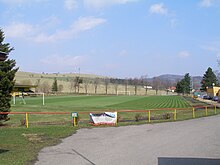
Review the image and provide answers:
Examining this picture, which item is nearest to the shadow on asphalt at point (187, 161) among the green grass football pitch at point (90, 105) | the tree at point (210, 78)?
the green grass football pitch at point (90, 105)

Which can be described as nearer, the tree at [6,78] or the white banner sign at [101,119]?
the tree at [6,78]

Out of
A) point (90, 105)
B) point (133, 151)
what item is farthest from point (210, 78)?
point (133, 151)

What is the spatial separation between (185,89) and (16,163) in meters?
137

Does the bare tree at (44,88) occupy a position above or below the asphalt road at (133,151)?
above

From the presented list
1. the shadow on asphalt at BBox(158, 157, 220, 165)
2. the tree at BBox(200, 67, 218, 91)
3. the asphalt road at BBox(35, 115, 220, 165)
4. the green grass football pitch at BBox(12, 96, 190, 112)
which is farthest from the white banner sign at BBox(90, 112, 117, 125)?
the tree at BBox(200, 67, 218, 91)

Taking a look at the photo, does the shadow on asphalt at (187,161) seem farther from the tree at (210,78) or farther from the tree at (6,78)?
the tree at (210,78)

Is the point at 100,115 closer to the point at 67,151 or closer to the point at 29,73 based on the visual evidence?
the point at 67,151

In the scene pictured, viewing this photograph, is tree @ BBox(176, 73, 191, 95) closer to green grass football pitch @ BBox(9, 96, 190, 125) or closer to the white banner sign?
green grass football pitch @ BBox(9, 96, 190, 125)

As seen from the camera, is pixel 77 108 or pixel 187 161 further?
pixel 77 108

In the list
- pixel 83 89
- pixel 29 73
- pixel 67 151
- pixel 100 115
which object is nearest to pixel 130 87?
pixel 83 89

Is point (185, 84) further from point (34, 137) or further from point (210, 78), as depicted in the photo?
point (34, 137)

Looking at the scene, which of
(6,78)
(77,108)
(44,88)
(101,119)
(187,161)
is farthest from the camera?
(44,88)

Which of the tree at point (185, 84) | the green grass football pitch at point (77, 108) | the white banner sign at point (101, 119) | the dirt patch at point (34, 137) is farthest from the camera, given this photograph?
the tree at point (185, 84)

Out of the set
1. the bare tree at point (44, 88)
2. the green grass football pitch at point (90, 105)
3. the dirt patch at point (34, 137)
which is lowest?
the green grass football pitch at point (90, 105)
